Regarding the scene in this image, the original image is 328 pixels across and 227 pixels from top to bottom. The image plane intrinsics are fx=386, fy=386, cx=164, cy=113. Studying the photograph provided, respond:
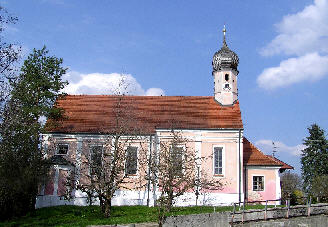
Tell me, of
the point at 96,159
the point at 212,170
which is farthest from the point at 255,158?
the point at 96,159

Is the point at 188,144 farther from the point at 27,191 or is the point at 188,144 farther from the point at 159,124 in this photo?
the point at 27,191

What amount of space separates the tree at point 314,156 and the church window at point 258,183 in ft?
60.3

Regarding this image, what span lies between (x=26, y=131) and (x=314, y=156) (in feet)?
115

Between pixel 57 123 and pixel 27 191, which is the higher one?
pixel 57 123

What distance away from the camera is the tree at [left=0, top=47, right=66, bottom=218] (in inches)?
820

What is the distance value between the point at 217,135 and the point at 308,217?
972 centimetres

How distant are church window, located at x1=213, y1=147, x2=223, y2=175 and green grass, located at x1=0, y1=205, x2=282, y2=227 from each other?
5.15 meters

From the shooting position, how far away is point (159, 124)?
30.3 meters

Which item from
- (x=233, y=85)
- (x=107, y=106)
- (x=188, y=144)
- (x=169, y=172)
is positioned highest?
(x=233, y=85)

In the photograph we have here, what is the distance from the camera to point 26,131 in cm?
2259

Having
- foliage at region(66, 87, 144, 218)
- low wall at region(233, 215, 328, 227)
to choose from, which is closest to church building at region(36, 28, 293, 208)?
foliage at region(66, 87, 144, 218)

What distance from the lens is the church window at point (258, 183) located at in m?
29.3

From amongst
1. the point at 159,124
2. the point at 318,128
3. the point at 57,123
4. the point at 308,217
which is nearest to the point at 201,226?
the point at 308,217

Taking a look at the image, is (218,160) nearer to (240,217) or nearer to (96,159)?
(240,217)
